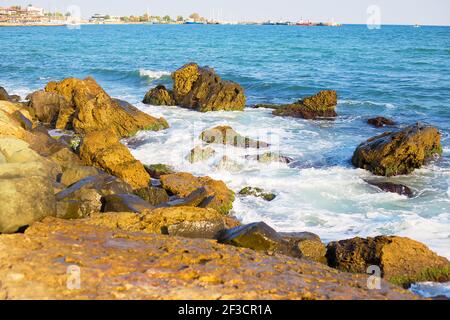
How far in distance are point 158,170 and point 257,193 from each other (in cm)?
273

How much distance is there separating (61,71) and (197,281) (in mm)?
33579

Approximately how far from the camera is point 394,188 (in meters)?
11.9

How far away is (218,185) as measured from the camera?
1067 cm

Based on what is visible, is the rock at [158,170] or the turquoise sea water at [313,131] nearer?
the turquoise sea water at [313,131]

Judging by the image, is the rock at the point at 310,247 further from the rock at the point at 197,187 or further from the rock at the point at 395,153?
the rock at the point at 395,153

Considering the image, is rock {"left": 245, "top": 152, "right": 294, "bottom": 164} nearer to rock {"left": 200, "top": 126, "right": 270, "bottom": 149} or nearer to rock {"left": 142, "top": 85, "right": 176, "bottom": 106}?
rock {"left": 200, "top": 126, "right": 270, "bottom": 149}

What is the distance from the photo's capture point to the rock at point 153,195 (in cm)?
969

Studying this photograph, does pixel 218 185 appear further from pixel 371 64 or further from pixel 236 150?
pixel 371 64

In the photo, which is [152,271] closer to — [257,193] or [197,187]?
[197,187]

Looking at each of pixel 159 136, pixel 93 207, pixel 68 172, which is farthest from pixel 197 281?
pixel 159 136

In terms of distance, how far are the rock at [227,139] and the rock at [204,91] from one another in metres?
5.56

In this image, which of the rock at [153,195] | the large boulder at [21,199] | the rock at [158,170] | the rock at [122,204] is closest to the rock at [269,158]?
the rock at [158,170]

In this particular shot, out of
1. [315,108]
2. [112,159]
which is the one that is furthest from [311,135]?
[112,159]

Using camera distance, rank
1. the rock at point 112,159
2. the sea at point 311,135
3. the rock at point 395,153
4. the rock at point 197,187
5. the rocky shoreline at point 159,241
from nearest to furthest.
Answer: the rocky shoreline at point 159,241, the rock at point 197,187, the sea at point 311,135, the rock at point 112,159, the rock at point 395,153
